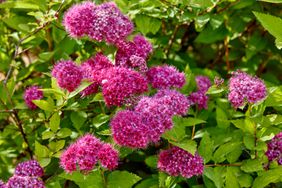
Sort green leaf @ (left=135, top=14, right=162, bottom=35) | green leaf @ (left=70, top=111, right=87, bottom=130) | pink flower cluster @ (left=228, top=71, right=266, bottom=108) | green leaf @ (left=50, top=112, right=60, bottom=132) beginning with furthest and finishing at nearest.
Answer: green leaf @ (left=135, top=14, right=162, bottom=35) → green leaf @ (left=70, top=111, right=87, bottom=130) → green leaf @ (left=50, top=112, right=60, bottom=132) → pink flower cluster @ (left=228, top=71, right=266, bottom=108)

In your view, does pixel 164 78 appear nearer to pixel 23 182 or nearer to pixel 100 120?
pixel 100 120

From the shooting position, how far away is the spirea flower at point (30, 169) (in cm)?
195

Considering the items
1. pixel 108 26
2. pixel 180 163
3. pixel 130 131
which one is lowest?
pixel 180 163

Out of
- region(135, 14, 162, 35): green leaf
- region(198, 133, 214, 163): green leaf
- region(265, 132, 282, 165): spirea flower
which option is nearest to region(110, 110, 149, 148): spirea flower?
region(198, 133, 214, 163): green leaf

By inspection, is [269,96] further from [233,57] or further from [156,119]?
[233,57]

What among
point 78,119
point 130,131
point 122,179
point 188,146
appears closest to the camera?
point 130,131

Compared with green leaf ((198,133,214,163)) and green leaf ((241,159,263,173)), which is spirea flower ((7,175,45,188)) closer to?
green leaf ((198,133,214,163))

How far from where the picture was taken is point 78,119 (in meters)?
2.21

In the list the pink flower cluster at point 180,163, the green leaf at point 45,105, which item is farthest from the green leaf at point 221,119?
the green leaf at point 45,105

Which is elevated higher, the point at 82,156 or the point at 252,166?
the point at 82,156

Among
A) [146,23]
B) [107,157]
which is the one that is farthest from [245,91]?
[146,23]

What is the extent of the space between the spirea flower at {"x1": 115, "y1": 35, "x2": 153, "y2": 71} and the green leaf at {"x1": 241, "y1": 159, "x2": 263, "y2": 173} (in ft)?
1.79

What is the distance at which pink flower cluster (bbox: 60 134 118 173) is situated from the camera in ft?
5.72

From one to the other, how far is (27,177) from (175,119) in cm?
59
